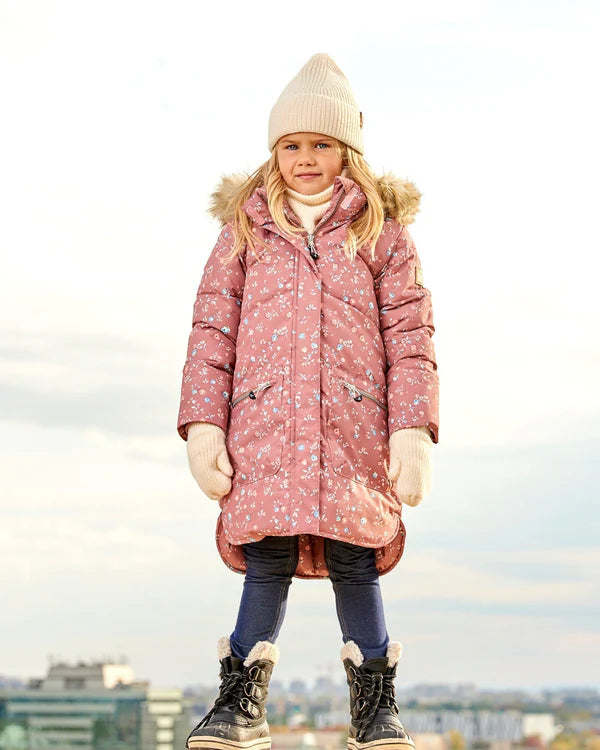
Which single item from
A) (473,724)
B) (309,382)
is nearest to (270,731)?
(309,382)

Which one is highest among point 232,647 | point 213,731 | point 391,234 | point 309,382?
point 391,234

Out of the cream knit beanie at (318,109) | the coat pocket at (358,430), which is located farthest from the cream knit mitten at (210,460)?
the cream knit beanie at (318,109)

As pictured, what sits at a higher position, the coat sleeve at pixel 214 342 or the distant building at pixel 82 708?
the distant building at pixel 82 708

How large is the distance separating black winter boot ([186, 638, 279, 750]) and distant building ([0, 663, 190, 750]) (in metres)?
11.2

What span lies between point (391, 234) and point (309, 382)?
490 millimetres

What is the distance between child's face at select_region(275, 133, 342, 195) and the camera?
9.25ft

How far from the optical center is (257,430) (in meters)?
2.62

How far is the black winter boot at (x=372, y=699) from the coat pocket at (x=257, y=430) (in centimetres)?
52

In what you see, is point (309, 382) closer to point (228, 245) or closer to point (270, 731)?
point (228, 245)

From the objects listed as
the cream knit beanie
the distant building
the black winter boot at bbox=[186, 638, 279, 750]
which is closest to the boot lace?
the black winter boot at bbox=[186, 638, 279, 750]

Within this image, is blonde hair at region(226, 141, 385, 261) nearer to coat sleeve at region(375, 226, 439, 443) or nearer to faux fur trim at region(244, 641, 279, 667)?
coat sleeve at region(375, 226, 439, 443)

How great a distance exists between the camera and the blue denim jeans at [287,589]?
2.64 meters

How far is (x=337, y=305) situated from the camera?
8.81ft

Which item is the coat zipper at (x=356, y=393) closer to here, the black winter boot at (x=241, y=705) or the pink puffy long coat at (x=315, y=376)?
the pink puffy long coat at (x=315, y=376)
